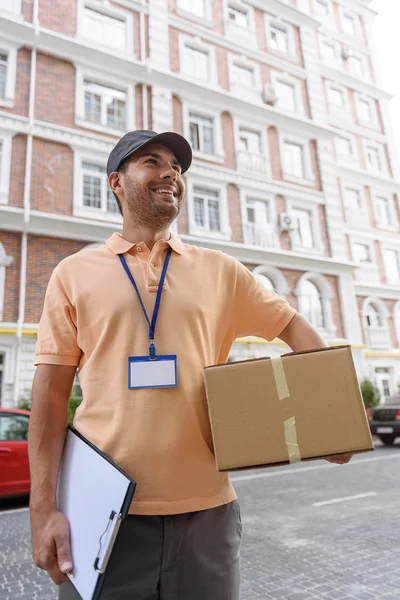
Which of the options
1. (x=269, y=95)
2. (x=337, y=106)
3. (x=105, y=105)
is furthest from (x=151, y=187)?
(x=337, y=106)

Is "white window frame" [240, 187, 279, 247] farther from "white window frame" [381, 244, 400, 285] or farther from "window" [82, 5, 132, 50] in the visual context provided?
"white window frame" [381, 244, 400, 285]

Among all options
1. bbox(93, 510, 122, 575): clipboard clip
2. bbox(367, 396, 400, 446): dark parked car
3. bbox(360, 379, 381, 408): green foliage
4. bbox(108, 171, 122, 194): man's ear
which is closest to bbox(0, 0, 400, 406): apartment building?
bbox(360, 379, 381, 408): green foliage

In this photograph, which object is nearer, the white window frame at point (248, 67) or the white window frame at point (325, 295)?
the white window frame at point (325, 295)

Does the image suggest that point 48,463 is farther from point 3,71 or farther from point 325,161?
point 325,161

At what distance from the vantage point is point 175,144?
1565mm

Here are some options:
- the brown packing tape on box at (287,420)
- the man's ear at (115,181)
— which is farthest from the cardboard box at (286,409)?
the man's ear at (115,181)

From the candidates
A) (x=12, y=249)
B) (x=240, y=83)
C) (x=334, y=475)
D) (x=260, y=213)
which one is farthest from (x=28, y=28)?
(x=334, y=475)

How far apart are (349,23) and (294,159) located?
12.7 metres

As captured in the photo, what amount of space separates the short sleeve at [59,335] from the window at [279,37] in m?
20.9

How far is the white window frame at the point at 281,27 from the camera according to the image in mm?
18741

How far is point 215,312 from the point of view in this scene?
1.40 m

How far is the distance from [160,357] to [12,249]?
1166 cm

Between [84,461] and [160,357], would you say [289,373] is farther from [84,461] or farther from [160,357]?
[84,461]

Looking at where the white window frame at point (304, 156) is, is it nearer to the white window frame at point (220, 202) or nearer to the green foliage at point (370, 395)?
the white window frame at point (220, 202)
